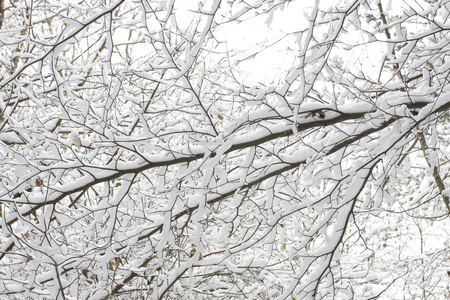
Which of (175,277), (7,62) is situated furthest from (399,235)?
(7,62)

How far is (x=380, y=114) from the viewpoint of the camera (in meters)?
2.32

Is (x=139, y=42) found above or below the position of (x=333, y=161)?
above

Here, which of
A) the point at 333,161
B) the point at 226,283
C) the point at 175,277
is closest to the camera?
the point at 333,161

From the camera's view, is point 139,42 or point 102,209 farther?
point 139,42

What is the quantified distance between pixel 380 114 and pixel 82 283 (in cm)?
364

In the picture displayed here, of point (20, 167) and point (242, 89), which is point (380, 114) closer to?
point (242, 89)

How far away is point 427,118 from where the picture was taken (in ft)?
7.59

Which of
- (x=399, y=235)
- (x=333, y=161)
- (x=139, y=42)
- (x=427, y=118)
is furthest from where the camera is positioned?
(x=399, y=235)

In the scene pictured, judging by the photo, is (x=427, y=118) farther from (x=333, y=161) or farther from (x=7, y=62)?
(x=7, y=62)

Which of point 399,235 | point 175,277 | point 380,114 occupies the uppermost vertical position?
point 399,235

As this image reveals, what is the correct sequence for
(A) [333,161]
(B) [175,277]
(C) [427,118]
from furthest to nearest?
(B) [175,277] < (A) [333,161] < (C) [427,118]

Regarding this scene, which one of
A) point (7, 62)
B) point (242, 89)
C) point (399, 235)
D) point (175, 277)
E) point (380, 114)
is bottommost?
point (175, 277)

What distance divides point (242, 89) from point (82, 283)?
3243 mm

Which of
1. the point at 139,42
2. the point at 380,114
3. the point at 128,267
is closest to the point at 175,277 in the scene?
the point at 128,267
